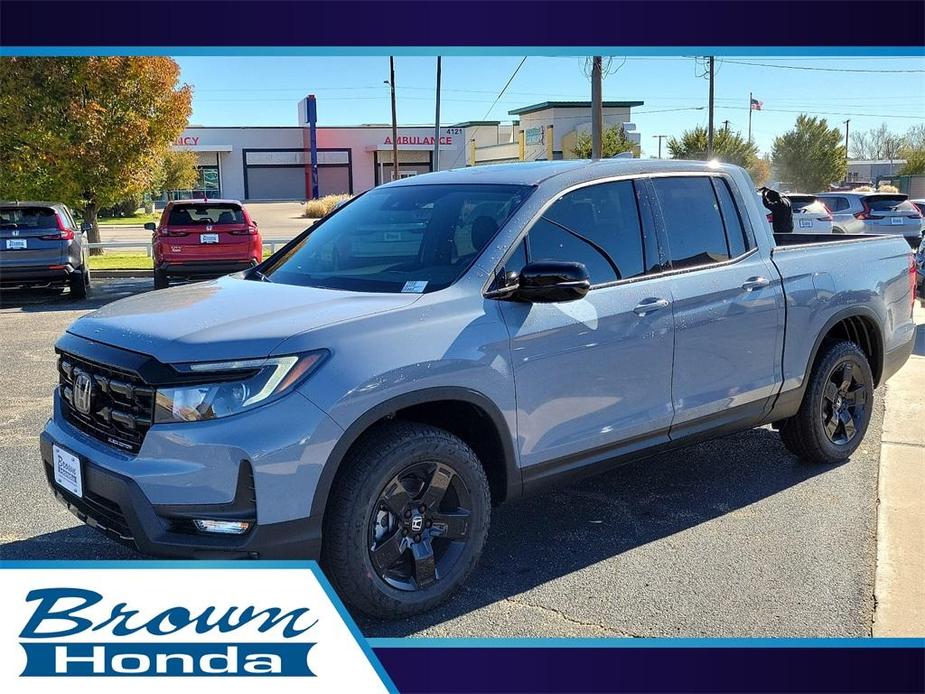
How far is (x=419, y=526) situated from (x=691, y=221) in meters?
2.34

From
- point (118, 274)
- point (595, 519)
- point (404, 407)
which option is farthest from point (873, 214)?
point (404, 407)

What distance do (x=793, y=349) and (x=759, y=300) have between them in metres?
0.46

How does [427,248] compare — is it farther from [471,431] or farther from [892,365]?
[892,365]

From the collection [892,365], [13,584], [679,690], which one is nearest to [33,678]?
[13,584]

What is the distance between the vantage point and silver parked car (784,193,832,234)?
18.4 m

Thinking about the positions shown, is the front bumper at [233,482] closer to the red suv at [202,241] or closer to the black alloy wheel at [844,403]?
the black alloy wheel at [844,403]

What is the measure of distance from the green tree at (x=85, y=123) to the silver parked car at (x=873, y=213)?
1478cm

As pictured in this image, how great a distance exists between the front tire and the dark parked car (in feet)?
39.2

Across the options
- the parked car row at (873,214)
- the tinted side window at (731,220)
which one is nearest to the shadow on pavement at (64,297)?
the tinted side window at (731,220)

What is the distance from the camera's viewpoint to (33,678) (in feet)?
10.7

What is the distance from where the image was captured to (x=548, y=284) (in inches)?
154

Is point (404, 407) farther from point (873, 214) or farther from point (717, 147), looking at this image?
point (717, 147)

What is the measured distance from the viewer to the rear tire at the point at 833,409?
5.61 m

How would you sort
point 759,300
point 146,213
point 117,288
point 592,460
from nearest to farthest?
1. point 592,460
2. point 759,300
3. point 117,288
4. point 146,213
